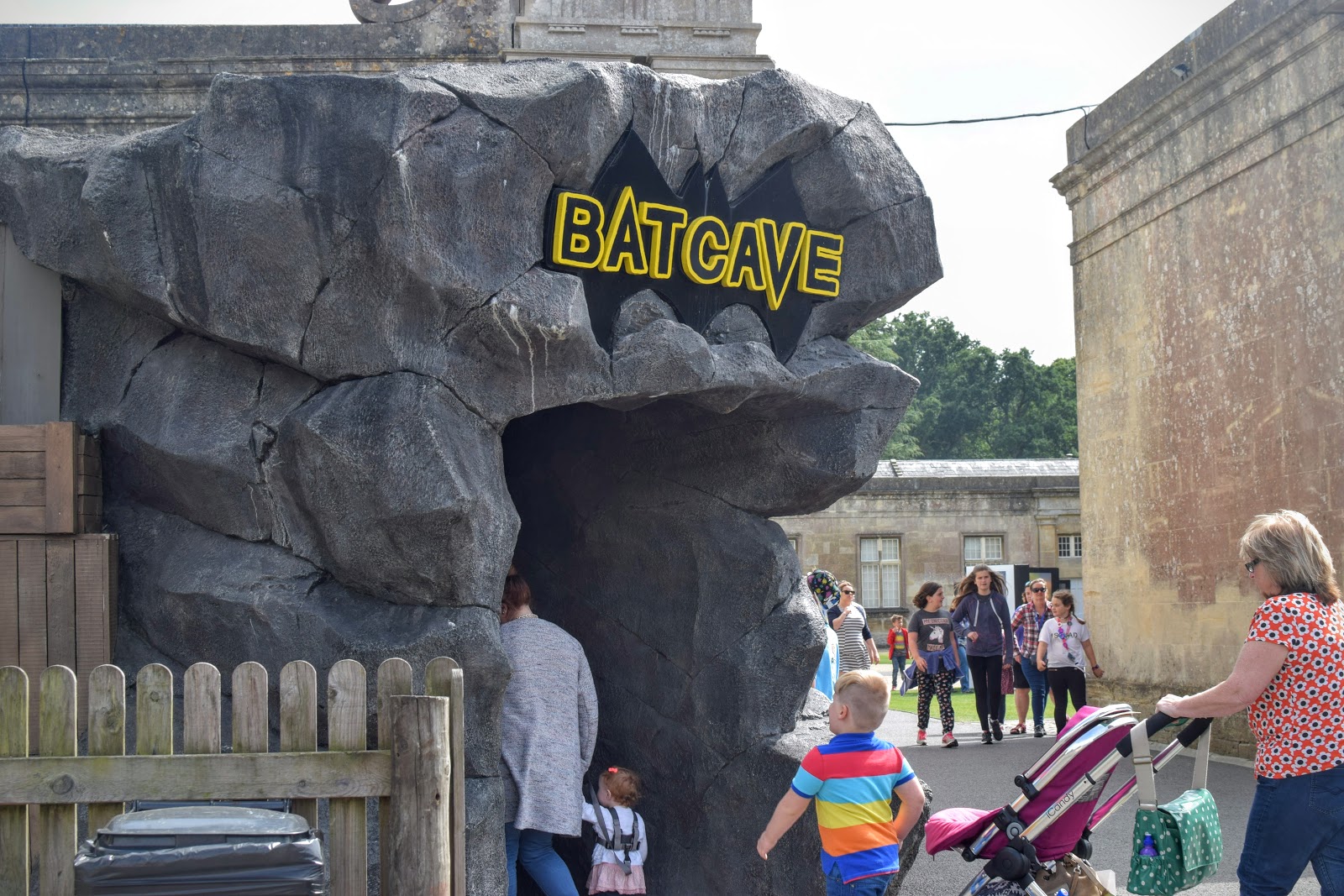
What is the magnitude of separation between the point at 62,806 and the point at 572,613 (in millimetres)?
3719

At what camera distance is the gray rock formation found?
17.6 feet

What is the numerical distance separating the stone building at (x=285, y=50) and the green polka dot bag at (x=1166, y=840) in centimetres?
582

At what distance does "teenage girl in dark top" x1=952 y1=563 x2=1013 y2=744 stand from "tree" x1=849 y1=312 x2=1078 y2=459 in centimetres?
4180

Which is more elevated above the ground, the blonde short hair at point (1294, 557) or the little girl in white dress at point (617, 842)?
the blonde short hair at point (1294, 557)

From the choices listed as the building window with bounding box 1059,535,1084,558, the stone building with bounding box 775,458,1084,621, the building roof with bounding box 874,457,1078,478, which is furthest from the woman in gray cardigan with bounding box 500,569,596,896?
the building roof with bounding box 874,457,1078,478

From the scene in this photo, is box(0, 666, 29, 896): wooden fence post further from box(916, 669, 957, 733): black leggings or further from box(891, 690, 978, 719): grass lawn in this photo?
box(891, 690, 978, 719): grass lawn

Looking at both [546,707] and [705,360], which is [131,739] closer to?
[546,707]

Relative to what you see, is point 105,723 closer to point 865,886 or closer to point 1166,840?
point 865,886

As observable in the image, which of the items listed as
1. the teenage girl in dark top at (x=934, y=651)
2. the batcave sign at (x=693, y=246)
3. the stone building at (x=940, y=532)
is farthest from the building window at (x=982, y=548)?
the batcave sign at (x=693, y=246)

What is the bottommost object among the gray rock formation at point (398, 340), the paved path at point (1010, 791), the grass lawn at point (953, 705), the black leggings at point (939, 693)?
the grass lawn at point (953, 705)

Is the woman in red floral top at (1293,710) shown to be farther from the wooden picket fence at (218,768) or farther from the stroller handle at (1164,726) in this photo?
the wooden picket fence at (218,768)

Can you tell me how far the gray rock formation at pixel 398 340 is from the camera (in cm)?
536

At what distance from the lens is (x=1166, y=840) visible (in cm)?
488

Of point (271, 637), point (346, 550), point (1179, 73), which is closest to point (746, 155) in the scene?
point (346, 550)
